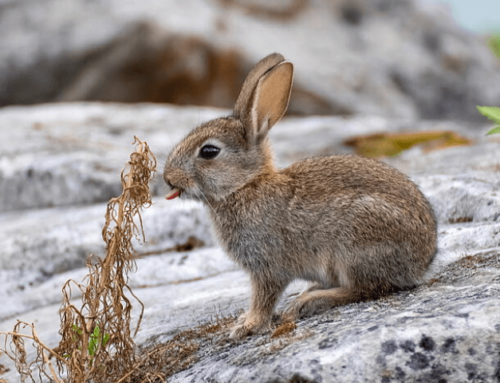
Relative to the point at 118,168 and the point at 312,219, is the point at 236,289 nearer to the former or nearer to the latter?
the point at 312,219

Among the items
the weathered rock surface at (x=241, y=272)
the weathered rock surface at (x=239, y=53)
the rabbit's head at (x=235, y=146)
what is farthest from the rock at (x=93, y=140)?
the weathered rock surface at (x=239, y=53)

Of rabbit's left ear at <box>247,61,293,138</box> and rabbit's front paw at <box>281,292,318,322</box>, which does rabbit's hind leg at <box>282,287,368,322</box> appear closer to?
rabbit's front paw at <box>281,292,318,322</box>

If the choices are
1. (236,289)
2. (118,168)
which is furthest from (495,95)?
(236,289)

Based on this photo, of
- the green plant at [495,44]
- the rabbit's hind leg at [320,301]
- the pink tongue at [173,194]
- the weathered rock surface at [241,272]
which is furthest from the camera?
the green plant at [495,44]

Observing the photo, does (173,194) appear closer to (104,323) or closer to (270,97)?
(270,97)

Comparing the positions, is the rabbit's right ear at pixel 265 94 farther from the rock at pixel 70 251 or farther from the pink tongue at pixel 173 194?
the rock at pixel 70 251

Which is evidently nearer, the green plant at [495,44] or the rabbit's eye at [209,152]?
the rabbit's eye at [209,152]

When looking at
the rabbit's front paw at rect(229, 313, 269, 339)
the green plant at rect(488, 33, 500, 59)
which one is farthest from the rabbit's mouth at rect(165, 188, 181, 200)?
the green plant at rect(488, 33, 500, 59)

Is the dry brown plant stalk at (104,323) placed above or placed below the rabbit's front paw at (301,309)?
above

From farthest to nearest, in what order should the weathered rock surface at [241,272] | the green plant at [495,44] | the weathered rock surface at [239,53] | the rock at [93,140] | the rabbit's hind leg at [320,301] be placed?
the green plant at [495,44] → the weathered rock surface at [239,53] → the rock at [93,140] → the rabbit's hind leg at [320,301] → the weathered rock surface at [241,272]
